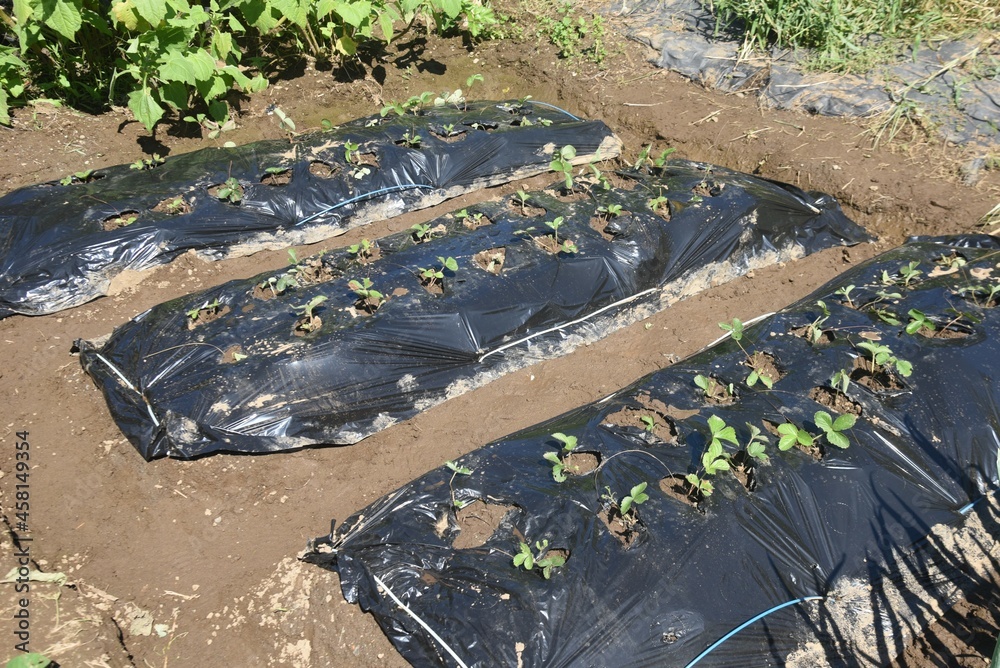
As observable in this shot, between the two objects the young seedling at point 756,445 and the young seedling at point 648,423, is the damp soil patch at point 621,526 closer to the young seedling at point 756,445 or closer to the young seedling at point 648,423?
the young seedling at point 648,423

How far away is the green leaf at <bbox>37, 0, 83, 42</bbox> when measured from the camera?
16.7 feet

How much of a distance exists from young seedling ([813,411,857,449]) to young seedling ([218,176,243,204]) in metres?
4.00

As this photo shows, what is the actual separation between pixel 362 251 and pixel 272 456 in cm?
143

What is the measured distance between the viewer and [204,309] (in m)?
4.01

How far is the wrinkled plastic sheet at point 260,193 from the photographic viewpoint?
4488 millimetres

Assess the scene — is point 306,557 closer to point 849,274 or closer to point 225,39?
point 849,274

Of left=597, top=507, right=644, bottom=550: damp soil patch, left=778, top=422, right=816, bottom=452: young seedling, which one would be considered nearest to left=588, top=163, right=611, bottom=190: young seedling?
left=778, top=422, right=816, bottom=452: young seedling

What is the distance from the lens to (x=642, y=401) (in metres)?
3.36

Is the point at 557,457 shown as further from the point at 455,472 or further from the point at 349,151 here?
the point at 349,151

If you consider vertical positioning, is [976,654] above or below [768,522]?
below

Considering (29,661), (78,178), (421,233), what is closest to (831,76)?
(421,233)

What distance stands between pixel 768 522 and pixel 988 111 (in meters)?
4.23

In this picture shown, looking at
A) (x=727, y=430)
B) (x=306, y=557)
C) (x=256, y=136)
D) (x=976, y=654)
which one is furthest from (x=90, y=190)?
(x=976, y=654)

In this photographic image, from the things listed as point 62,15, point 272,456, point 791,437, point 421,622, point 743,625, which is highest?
point 62,15
